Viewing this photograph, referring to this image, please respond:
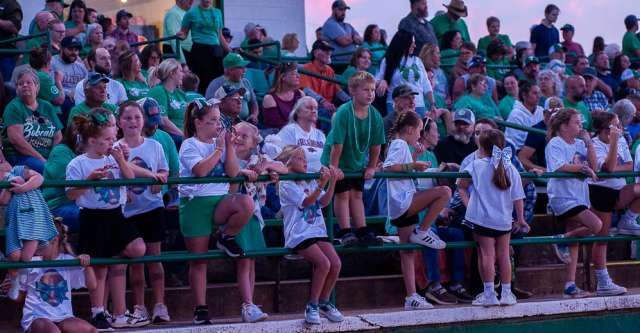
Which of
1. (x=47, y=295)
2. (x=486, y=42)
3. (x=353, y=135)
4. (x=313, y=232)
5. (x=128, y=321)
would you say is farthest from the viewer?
(x=486, y=42)

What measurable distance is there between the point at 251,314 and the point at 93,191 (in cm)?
142

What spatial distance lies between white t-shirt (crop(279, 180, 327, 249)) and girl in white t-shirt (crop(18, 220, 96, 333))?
154 cm

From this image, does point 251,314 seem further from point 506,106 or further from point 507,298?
point 506,106

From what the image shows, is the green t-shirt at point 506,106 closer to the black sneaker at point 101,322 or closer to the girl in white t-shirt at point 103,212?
the girl in white t-shirt at point 103,212

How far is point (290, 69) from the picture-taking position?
12414 millimetres

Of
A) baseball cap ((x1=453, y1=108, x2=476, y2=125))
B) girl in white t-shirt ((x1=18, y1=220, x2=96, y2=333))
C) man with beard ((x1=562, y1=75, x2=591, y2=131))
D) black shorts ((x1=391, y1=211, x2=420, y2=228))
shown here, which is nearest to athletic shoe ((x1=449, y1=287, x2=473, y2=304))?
black shorts ((x1=391, y1=211, x2=420, y2=228))

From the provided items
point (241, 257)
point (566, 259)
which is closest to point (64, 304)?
point (241, 257)

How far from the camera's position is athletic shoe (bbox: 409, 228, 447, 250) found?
30.8 feet

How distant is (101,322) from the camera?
8141mm

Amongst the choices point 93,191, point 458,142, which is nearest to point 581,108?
point 458,142

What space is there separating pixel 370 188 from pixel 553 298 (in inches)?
77.8

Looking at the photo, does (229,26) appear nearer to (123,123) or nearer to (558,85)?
(558,85)

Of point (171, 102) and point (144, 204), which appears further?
point (171, 102)

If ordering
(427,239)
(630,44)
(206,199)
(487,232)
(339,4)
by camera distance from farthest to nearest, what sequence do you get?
(630,44)
(339,4)
(487,232)
(427,239)
(206,199)
